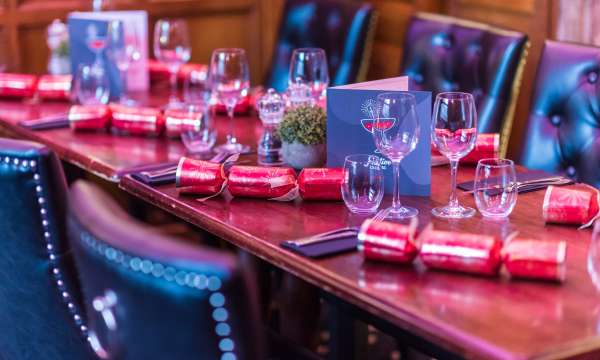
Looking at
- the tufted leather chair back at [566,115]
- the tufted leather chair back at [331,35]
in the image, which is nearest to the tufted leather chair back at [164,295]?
the tufted leather chair back at [566,115]

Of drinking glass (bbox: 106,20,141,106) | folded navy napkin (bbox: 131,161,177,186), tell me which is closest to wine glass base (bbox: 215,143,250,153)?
folded navy napkin (bbox: 131,161,177,186)

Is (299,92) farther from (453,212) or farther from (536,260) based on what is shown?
(536,260)

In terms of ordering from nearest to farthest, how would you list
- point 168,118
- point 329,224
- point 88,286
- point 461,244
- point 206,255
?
point 206,255 → point 88,286 → point 461,244 → point 329,224 → point 168,118

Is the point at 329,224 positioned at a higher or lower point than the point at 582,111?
lower

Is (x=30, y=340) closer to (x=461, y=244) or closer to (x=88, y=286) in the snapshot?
(x=88, y=286)

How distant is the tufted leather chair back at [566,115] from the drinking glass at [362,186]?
2.52 feet

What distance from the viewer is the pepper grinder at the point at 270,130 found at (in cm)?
236

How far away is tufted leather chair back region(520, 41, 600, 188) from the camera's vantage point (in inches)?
96.9

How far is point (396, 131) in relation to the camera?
191 centimetres

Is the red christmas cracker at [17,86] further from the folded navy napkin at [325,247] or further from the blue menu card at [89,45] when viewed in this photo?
the folded navy napkin at [325,247]

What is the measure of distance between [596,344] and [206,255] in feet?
1.92

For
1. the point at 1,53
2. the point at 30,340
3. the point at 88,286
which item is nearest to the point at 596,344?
the point at 88,286

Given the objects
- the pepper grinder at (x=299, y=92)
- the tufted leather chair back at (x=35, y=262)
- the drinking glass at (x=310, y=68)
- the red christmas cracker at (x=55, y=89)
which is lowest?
the tufted leather chair back at (x=35, y=262)

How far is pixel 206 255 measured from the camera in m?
1.11
